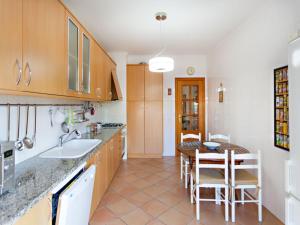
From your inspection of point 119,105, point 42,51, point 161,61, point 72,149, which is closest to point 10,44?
point 42,51

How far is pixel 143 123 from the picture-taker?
445cm

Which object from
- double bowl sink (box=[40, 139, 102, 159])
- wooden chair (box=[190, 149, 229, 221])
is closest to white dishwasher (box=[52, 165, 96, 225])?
double bowl sink (box=[40, 139, 102, 159])

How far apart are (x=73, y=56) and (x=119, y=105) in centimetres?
245

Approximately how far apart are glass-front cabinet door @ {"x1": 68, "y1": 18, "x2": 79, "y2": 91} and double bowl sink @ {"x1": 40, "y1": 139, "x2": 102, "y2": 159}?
2.32 ft

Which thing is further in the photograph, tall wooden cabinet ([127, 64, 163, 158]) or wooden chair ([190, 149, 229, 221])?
tall wooden cabinet ([127, 64, 163, 158])

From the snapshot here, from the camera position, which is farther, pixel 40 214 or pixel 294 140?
pixel 294 140

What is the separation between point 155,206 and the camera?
7.61 feet

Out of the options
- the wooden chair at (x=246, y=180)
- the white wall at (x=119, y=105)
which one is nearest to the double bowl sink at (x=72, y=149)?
the wooden chair at (x=246, y=180)

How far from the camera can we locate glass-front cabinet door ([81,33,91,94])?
2264mm

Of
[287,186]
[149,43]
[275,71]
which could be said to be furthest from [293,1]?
[149,43]

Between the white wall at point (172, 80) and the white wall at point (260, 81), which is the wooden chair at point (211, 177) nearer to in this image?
the white wall at point (260, 81)

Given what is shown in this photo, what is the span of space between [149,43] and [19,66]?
302 cm

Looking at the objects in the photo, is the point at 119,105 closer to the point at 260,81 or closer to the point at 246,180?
the point at 260,81

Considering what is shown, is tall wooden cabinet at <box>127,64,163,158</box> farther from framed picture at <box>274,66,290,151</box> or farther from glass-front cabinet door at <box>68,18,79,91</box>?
framed picture at <box>274,66,290,151</box>
